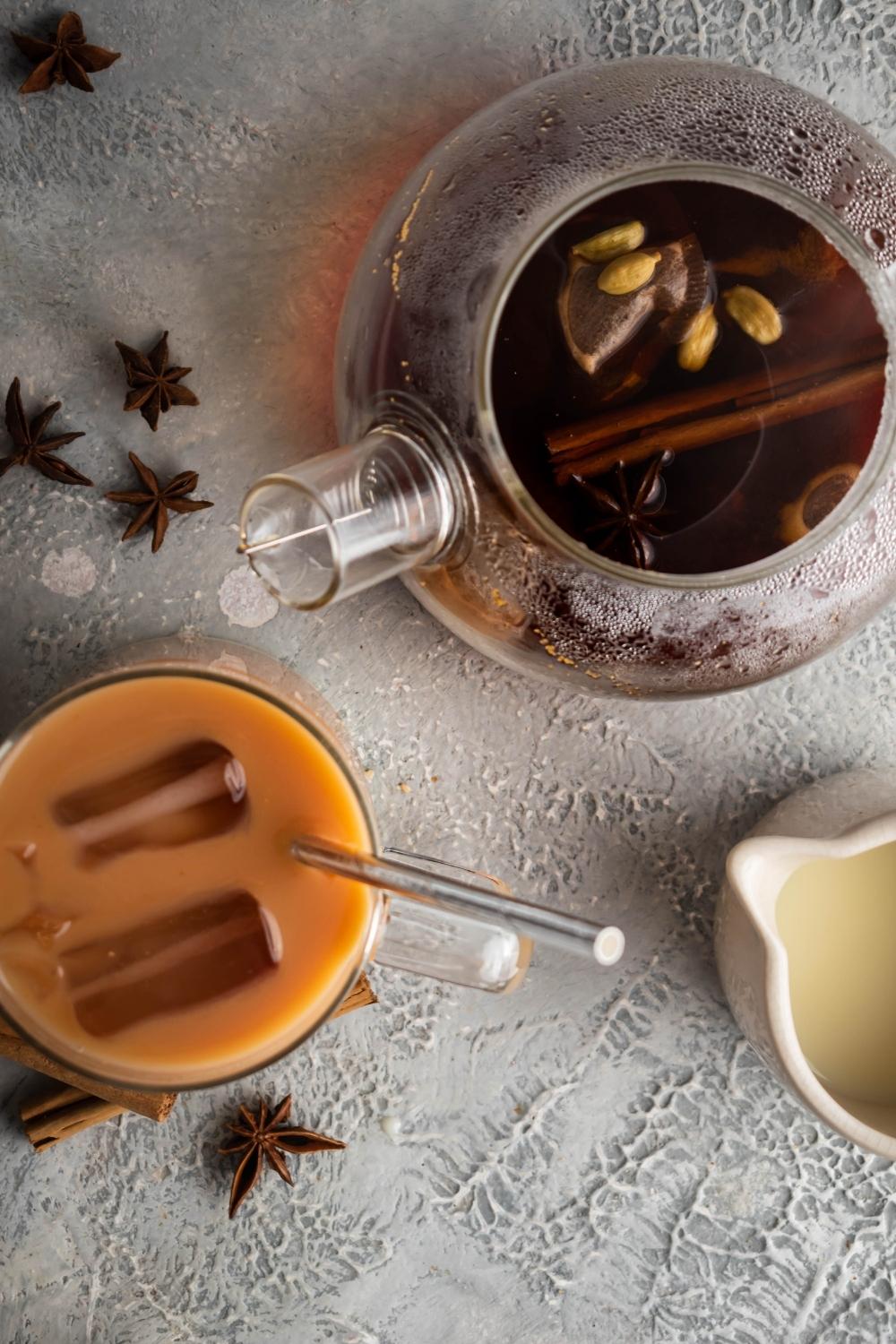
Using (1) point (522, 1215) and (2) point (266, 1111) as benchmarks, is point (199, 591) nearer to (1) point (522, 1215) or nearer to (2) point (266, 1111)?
(2) point (266, 1111)

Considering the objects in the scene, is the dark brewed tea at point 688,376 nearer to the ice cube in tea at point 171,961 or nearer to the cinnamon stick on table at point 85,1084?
the ice cube in tea at point 171,961

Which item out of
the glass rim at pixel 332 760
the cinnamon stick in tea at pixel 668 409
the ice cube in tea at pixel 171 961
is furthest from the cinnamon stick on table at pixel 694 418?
the ice cube in tea at pixel 171 961

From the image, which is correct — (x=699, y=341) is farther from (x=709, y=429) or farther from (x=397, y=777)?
(x=397, y=777)

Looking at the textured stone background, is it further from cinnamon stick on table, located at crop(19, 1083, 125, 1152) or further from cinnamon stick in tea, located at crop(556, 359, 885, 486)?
cinnamon stick in tea, located at crop(556, 359, 885, 486)

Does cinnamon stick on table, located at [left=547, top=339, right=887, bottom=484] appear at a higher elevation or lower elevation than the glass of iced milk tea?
higher

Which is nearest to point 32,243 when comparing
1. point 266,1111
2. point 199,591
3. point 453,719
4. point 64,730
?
point 199,591

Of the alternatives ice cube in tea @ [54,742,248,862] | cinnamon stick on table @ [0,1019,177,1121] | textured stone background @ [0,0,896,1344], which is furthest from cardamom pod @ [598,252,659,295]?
cinnamon stick on table @ [0,1019,177,1121]
